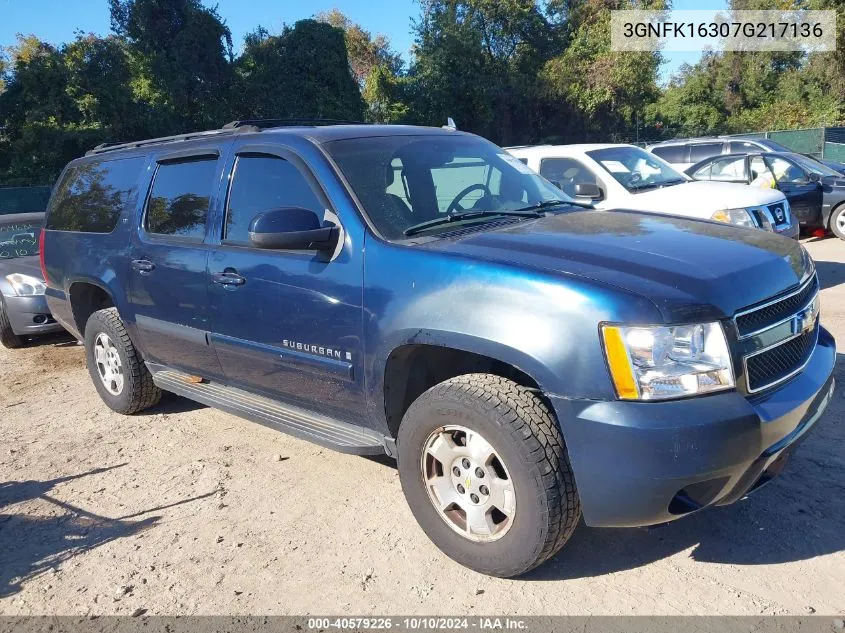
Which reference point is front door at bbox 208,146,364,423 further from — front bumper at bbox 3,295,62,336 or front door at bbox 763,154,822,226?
front door at bbox 763,154,822,226

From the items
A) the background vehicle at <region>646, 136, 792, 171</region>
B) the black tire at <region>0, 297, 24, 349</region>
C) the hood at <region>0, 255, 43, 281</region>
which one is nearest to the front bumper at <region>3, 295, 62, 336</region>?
the black tire at <region>0, 297, 24, 349</region>

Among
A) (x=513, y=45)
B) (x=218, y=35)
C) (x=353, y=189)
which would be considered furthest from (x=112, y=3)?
(x=353, y=189)

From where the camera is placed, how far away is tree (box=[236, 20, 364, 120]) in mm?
26344

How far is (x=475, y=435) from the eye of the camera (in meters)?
2.96

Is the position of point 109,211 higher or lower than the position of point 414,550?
higher

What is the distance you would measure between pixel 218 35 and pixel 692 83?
85.7 ft

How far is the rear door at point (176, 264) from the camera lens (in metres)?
4.27

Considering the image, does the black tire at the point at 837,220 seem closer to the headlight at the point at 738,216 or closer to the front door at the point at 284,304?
the headlight at the point at 738,216

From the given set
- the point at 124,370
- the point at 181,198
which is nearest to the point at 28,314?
the point at 124,370

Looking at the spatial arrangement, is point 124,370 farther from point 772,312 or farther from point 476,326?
point 772,312

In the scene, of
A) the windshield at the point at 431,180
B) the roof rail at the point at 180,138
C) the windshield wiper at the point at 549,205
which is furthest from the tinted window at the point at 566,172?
the roof rail at the point at 180,138

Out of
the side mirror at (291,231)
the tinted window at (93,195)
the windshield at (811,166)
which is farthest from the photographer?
the windshield at (811,166)

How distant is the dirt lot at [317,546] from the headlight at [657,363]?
910 millimetres

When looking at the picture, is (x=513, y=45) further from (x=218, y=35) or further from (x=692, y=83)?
(x=218, y=35)
